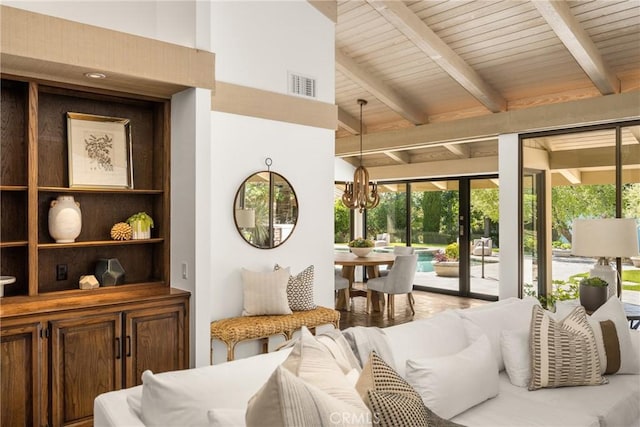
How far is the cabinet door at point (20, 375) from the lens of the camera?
2.68 meters

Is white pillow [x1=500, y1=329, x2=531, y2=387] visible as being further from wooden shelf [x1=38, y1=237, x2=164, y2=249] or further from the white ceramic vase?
the white ceramic vase

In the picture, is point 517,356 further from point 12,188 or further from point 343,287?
point 343,287

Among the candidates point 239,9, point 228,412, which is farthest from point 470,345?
point 239,9

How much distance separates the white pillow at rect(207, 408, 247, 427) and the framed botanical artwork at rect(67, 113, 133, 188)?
94.3 inches

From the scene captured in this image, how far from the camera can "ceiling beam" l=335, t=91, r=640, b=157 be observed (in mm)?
4926

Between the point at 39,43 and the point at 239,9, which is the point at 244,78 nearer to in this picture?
the point at 239,9

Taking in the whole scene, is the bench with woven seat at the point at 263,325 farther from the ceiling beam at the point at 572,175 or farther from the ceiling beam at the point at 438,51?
the ceiling beam at the point at 572,175

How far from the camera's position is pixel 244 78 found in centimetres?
411

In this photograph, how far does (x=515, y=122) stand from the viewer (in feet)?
18.7

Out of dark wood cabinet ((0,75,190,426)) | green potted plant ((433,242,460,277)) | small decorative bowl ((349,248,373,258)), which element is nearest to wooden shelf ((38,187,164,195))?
dark wood cabinet ((0,75,190,426))

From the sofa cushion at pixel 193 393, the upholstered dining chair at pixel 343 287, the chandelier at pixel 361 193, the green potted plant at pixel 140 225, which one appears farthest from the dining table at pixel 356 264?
the sofa cushion at pixel 193 393

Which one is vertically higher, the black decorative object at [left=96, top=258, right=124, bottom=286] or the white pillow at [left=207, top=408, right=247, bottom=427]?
the black decorative object at [left=96, top=258, right=124, bottom=286]

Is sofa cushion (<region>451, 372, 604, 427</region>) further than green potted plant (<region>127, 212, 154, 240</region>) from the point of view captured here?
No

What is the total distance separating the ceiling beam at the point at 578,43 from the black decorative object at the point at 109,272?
394 centimetres
